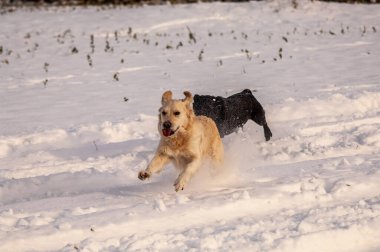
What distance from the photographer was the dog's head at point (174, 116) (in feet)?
19.9

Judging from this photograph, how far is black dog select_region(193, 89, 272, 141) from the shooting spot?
786 centimetres

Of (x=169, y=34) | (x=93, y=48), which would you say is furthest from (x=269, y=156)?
(x=169, y=34)

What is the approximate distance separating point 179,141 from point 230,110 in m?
1.96

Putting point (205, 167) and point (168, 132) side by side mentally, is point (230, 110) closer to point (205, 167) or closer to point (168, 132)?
point (205, 167)

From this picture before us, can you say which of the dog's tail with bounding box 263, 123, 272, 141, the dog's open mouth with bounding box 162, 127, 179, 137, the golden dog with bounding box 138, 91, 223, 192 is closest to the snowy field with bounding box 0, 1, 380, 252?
the dog's tail with bounding box 263, 123, 272, 141

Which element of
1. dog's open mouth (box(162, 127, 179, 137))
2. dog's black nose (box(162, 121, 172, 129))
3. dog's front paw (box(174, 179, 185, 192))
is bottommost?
dog's front paw (box(174, 179, 185, 192))

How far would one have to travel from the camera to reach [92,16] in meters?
21.7

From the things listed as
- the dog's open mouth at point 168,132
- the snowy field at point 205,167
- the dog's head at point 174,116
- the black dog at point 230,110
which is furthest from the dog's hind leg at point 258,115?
the dog's open mouth at point 168,132

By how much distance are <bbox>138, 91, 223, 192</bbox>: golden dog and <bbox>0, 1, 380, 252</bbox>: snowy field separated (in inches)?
10.9

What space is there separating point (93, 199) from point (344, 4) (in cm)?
1821

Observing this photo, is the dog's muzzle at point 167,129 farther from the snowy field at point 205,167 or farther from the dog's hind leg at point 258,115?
the dog's hind leg at point 258,115

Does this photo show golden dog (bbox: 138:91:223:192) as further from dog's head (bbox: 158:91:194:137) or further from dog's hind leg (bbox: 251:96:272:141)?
dog's hind leg (bbox: 251:96:272:141)

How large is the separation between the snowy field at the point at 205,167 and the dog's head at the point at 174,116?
2.37 feet

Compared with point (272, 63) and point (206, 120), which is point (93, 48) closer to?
point (272, 63)
